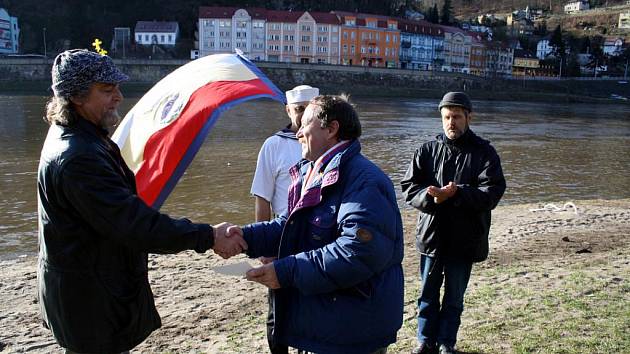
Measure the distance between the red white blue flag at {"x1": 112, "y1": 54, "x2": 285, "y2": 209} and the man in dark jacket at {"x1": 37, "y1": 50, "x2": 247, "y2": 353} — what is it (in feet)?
2.74

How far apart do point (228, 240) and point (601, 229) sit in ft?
28.2

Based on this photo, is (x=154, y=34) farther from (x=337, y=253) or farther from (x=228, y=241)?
(x=337, y=253)

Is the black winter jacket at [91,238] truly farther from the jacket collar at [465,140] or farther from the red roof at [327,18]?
the red roof at [327,18]

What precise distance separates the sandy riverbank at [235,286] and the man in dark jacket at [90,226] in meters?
2.01

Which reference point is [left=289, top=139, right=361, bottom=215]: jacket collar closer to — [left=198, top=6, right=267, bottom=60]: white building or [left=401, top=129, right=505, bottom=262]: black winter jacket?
[left=401, top=129, right=505, bottom=262]: black winter jacket

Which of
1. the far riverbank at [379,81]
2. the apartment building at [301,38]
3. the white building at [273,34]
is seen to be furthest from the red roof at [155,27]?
the far riverbank at [379,81]

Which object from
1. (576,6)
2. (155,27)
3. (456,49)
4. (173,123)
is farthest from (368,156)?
(576,6)

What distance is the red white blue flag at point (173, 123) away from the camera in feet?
11.5

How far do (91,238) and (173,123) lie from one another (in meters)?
1.24

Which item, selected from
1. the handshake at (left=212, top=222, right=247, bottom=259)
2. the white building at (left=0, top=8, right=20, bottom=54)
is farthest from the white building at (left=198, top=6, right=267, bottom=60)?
the handshake at (left=212, top=222, right=247, bottom=259)

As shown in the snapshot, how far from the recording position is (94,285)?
2467 millimetres

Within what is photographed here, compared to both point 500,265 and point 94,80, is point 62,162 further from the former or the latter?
point 500,265

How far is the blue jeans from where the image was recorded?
164 inches

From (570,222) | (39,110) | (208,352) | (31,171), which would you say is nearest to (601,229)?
(570,222)
